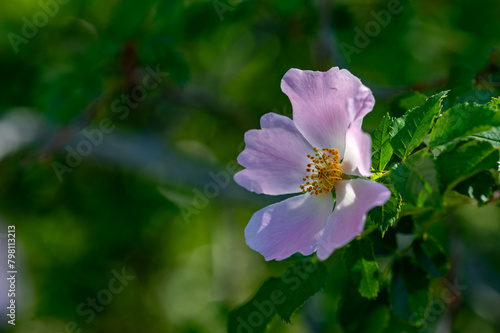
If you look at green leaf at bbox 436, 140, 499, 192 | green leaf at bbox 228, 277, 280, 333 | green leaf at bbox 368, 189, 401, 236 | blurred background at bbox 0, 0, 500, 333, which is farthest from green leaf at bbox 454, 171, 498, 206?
green leaf at bbox 228, 277, 280, 333

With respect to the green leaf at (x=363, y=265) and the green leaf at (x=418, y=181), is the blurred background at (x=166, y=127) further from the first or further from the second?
the green leaf at (x=418, y=181)

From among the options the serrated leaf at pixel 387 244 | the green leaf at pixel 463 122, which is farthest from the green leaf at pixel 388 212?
the serrated leaf at pixel 387 244

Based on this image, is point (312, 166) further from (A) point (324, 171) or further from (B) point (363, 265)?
(B) point (363, 265)

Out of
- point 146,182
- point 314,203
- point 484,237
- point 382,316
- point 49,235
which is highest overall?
point 314,203

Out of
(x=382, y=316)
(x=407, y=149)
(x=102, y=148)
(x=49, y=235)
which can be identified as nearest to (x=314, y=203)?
(x=407, y=149)

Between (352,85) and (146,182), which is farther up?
(352,85)

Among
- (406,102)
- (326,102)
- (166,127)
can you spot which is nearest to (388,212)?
(326,102)

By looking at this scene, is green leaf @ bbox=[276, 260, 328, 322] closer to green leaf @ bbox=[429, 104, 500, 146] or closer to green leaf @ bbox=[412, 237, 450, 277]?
green leaf @ bbox=[412, 237, 450, 277]

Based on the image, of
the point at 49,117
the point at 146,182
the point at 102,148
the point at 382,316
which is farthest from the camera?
the point at 146,182

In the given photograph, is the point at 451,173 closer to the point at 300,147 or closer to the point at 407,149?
the point at 407,149
